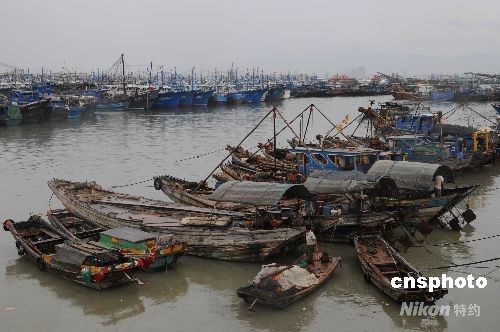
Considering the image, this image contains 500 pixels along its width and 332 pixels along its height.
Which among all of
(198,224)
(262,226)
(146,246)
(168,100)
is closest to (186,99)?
(168,100)

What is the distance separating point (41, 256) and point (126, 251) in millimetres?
2169

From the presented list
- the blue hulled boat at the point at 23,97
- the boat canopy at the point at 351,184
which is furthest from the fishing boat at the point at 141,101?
the boat canopy at the point at 351,184

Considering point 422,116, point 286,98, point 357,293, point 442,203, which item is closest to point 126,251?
point 357,293

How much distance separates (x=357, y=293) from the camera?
11.6 meters

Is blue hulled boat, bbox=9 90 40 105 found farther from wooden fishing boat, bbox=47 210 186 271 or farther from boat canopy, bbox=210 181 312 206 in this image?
boat canopy, bbox=210 181 312 206

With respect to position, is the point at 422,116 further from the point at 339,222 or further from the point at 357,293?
the point at 357,293

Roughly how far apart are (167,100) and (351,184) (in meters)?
55.8

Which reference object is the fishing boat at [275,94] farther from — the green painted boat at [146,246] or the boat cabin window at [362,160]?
the green painted boat at [146,246]

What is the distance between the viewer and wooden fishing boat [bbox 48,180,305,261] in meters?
12.9

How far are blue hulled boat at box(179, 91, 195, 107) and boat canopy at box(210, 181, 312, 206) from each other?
2206 inches

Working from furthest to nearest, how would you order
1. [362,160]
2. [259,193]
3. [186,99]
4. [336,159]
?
[186,99] → [336,159] → [362,160] → [259,193]

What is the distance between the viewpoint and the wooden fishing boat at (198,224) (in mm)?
12906

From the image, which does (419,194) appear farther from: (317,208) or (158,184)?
(158,184)

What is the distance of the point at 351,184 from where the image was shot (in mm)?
13938
